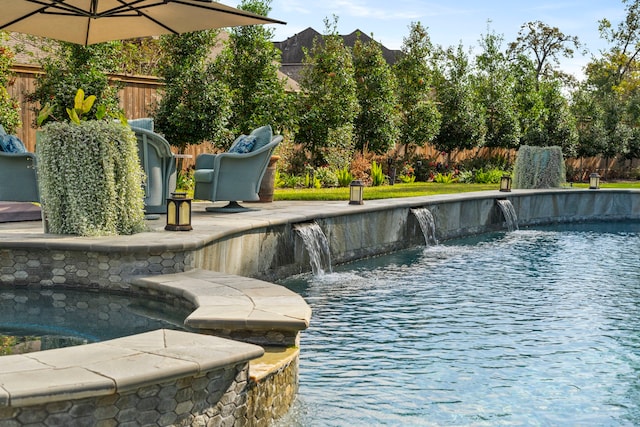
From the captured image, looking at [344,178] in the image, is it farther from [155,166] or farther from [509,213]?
[155,166]

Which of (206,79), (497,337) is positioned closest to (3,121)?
(206,79)

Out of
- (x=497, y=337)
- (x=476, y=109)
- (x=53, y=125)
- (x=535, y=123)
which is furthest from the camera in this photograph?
(x=535, y=123)

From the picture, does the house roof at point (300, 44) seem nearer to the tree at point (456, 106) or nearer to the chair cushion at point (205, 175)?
the tree at point (456, 106)

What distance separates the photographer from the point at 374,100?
18.5 m

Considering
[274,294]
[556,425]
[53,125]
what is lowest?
[556,425]

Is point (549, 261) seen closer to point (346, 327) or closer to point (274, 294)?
point (346, 327)

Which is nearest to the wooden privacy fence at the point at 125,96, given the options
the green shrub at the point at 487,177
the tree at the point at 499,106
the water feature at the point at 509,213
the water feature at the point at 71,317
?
the water feature at the point at 509,213

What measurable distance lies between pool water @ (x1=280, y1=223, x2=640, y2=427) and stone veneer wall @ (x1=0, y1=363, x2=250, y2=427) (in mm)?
531

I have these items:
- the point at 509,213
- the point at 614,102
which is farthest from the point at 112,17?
the point at 614,102

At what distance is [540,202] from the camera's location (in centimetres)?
1555

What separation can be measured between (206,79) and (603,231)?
769 cm

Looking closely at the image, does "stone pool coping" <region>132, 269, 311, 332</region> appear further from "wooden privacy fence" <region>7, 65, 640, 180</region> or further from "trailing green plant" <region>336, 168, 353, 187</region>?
"trailing green plant" <region>336, 168, 353, 187</region>

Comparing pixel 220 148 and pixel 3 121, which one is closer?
pixel 3 121

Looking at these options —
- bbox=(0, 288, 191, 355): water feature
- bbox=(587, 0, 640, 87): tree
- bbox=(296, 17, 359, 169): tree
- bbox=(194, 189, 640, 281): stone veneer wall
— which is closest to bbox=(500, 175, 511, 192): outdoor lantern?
bbox=(194, 189, 640, 281): stone veneer wall
